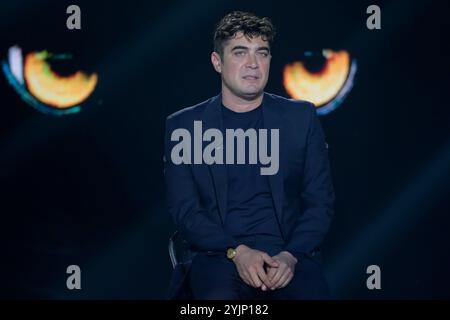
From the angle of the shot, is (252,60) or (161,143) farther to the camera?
(161,143)

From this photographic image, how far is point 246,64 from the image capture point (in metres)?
3.60

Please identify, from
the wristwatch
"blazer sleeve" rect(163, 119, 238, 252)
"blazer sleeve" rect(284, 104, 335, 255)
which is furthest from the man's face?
the wristwatch

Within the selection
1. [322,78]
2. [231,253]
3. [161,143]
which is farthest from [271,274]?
[322,78]

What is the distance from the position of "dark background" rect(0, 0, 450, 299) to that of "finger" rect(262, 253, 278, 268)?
110cm

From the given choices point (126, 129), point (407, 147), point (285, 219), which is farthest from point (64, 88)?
point (407, 147)

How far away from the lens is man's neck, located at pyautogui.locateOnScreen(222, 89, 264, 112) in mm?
3670

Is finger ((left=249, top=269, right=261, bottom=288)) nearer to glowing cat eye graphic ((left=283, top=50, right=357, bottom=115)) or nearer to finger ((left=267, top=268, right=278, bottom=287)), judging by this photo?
finger ((left=267, top=268, right=278, bottom=287))

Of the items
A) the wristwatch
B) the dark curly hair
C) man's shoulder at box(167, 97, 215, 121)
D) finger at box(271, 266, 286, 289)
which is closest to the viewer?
finger at box(271, 266, 286, 289)

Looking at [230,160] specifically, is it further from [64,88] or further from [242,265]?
[64,88]

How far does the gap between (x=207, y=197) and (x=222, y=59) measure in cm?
68

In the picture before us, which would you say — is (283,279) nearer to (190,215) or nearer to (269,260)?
(269,260)

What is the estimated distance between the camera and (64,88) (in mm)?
Result: 4234

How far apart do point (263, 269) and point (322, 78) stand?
Answer: 54.8 inches

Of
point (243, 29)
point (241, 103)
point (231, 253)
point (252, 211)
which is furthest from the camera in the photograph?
point (241, 103)
